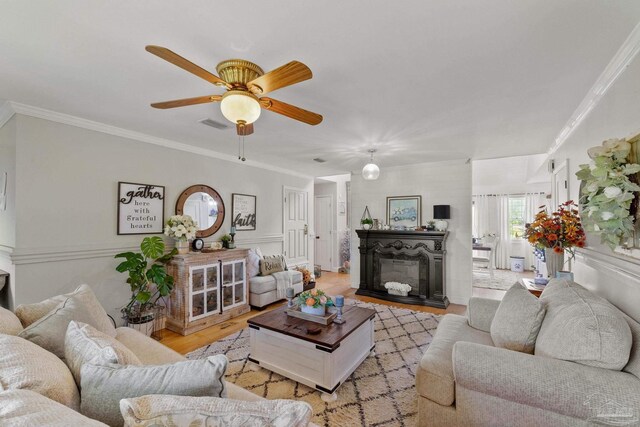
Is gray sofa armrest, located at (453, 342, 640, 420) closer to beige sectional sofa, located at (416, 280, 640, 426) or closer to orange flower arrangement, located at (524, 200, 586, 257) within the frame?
beige sectional sofa, located at (416, 280, 640, 426)

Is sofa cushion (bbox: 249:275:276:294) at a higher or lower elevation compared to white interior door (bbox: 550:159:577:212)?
lower

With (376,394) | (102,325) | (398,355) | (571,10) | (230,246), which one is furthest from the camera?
(230,246)

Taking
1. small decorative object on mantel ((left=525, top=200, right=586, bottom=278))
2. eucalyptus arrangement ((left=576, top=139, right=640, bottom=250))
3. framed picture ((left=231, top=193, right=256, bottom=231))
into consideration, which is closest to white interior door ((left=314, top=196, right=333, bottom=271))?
framed picture ((left=231, top=193, right=256, bottom=231))

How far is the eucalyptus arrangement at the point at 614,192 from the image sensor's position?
1.46 metres

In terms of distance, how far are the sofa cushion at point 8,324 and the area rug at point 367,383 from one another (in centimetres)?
148

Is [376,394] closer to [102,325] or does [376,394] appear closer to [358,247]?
[102,325]

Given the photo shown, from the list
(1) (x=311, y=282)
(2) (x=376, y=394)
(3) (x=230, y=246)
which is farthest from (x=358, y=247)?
(2) (x=376, y=394)

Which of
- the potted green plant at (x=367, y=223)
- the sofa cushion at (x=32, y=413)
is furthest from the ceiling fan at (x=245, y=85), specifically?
the potted green plant at (x=367, y=223)

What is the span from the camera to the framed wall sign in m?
3.20

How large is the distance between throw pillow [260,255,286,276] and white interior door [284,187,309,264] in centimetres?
75

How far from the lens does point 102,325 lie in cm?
173

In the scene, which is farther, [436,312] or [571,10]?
[436,312]

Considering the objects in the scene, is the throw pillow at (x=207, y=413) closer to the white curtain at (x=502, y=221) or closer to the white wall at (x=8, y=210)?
the white wall at (x=8, y=210)

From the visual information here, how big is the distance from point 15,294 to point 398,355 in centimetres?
368
